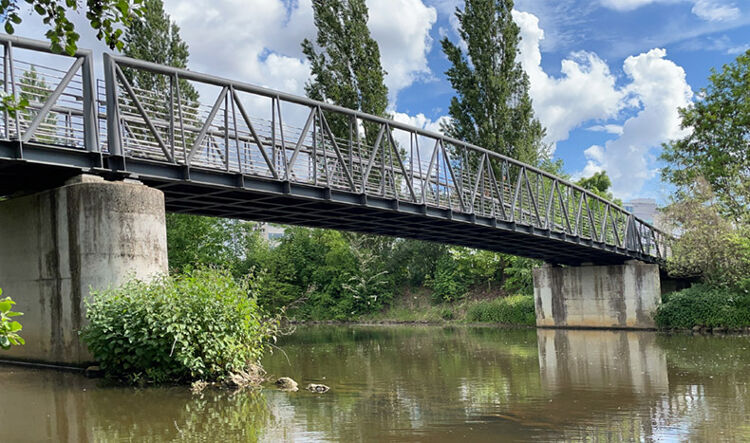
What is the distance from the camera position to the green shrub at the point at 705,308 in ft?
121

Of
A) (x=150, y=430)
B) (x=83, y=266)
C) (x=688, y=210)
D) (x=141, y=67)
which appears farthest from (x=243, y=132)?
(x=688, y=210)

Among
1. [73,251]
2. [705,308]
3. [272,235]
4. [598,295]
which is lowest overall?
[705,308]

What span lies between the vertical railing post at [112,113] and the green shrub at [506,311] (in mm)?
36517

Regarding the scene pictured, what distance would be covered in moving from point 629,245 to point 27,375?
3856 centimetres

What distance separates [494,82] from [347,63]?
35.0 ft

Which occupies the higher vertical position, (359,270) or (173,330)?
(359,270)

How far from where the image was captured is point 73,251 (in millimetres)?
17234

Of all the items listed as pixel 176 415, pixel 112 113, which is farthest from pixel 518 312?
pixel 176 415

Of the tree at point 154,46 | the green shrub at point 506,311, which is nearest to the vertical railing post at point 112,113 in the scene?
the tree at point 154,46

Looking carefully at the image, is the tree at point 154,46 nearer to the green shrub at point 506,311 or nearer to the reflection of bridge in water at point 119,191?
the reflection of bridge in water at point 119,191

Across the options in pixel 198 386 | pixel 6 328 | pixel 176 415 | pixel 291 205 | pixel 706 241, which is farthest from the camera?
pixel 706 241

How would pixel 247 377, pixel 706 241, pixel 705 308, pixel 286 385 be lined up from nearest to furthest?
pixel 247 377 < pixel 286 385 < pixel 705 308 < pixel 706 241

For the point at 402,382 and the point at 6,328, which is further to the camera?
the point at 402,382

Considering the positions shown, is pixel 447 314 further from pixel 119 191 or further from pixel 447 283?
pixel 119 191
